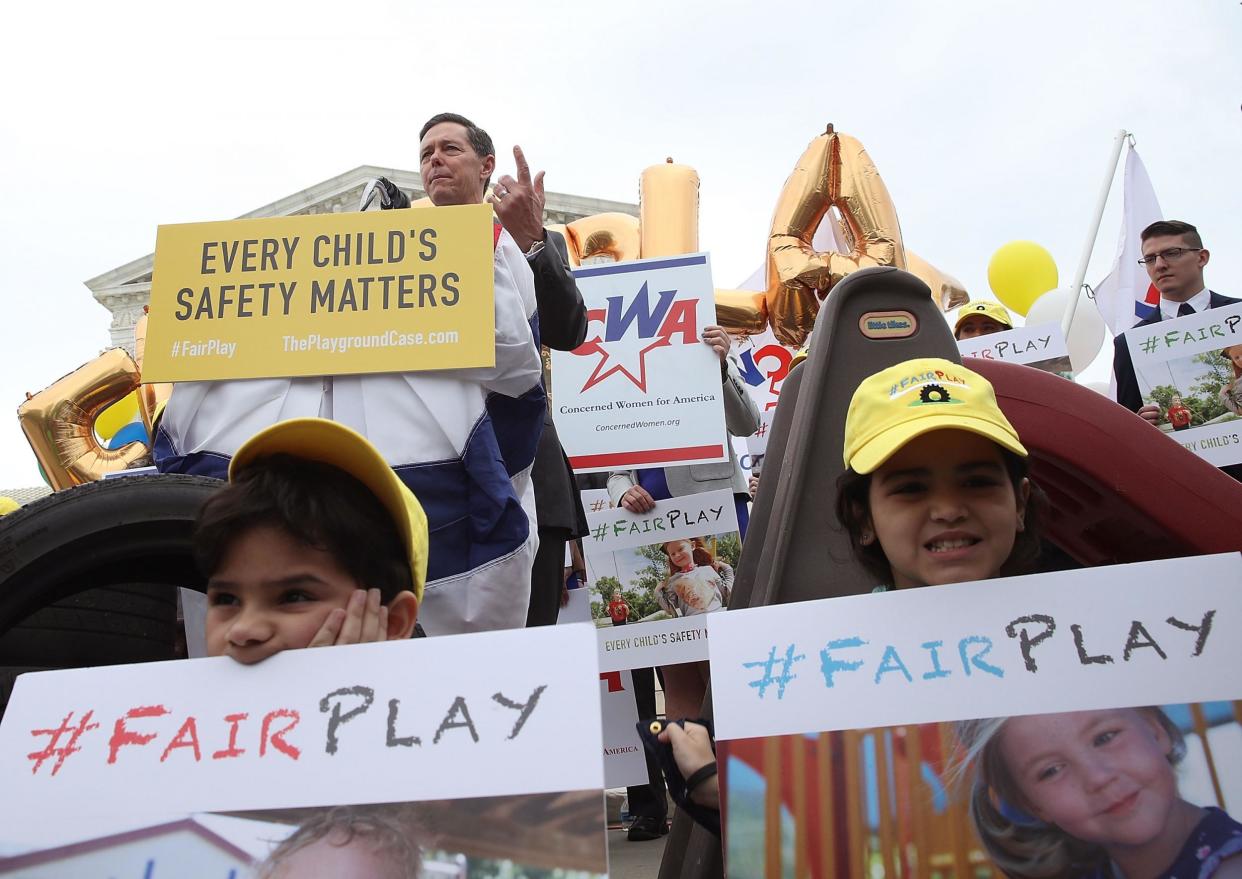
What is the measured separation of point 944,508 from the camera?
145 cm

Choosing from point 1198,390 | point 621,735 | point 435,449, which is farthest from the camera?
point 621,735

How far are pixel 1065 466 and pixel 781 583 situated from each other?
48 cm

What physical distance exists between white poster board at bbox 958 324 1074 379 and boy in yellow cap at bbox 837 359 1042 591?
11.1 ft

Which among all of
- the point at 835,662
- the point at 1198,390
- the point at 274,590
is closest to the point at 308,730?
the point at 274,590

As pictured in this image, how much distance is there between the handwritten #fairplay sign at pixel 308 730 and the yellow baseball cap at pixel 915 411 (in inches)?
22.1

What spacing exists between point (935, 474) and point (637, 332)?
262 centimetres

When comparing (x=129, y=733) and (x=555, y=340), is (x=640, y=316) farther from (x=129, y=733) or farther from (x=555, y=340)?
(x=129, y=733)

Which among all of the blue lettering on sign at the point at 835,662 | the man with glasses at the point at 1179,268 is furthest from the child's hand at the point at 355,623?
the man with glasses at the point at 1179,268

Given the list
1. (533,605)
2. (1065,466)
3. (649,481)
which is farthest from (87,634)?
(649,481)

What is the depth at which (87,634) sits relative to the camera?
1.88m

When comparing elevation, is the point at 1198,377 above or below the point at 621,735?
above

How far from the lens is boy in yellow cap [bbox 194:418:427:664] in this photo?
1.30m

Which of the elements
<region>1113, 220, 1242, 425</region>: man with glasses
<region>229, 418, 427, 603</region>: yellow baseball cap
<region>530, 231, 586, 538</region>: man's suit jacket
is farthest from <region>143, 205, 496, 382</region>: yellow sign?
<region>1113, 220, 1242, 425</region>: man with glasses

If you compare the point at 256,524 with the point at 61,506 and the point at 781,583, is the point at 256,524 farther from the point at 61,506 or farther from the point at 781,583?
the point at 781,583
